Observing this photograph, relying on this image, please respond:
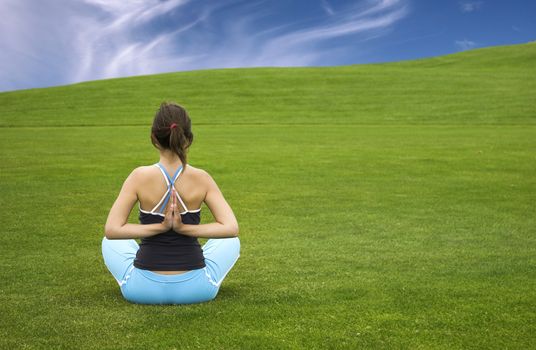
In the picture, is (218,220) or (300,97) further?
(300,97)

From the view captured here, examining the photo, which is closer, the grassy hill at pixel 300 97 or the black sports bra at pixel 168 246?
the black sports bra at pixel 168 246

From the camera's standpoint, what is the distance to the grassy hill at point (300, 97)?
4125 cm

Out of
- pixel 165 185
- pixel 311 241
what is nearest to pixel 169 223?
pixel 165 185

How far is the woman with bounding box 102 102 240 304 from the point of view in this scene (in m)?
5.18

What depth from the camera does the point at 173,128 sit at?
507 cm

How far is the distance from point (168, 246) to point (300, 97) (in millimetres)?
44512

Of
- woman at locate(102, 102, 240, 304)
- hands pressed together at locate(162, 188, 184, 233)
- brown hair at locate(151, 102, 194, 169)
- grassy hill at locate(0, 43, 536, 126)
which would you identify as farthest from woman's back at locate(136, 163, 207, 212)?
grassy hill at locate(0, 43, 536, 126)

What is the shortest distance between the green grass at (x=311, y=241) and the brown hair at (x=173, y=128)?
145 centimetres

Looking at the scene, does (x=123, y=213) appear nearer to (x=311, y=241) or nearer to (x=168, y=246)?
(x=168, y=246)

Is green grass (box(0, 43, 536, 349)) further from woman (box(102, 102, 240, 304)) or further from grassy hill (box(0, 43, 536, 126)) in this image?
grassy hill (box(0, 43, 536, 126))

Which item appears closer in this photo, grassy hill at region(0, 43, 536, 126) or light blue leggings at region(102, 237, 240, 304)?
light blue leggings at region(102, 237, 240, 304)

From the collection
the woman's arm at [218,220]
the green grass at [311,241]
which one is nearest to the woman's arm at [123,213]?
the woman's arm at [218,220]

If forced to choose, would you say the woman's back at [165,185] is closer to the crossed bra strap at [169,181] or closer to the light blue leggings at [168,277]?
the crossed bra strap at [169,181]

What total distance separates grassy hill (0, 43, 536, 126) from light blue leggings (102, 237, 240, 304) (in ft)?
112
